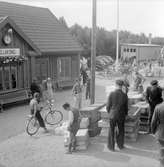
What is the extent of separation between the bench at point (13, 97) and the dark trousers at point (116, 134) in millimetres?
7736

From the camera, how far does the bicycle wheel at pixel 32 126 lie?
978 cm

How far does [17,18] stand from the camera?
20.9 m

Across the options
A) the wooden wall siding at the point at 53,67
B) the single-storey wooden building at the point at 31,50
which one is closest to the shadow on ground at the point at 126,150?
the single-storey wooden building at the point at 31,50

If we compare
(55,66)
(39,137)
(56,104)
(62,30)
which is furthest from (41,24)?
(39,137)

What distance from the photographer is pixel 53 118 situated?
11.4 meters

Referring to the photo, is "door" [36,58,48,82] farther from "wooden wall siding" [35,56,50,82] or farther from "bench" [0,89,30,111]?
"bench" [0,89,30,111]

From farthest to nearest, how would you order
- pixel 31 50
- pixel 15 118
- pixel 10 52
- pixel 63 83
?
pixel 63 83, pixel 31 50, pixel 10 52, pixel 15 118

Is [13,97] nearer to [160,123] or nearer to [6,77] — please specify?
[6,77]

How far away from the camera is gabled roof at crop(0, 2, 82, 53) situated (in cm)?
2038

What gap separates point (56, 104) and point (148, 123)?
7.18 m

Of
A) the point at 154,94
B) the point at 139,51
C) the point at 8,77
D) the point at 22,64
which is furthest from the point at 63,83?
the point at 139,51

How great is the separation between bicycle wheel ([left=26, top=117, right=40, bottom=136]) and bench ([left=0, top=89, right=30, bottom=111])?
444 centimetres

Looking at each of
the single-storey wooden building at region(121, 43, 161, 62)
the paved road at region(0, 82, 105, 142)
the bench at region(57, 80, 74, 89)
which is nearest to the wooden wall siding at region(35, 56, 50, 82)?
the bench at region(57, 80, 74, 89)

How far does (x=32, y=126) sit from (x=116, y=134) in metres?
3.43
